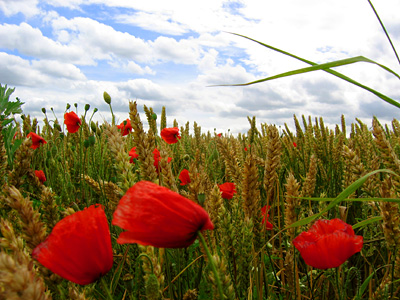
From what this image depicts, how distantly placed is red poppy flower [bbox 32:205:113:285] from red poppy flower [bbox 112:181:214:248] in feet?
0.30

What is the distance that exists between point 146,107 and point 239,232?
1974 millimetres

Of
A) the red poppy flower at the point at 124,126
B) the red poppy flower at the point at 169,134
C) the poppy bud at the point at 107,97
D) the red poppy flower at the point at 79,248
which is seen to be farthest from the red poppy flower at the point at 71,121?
the red poppy flower at the point at 79,248

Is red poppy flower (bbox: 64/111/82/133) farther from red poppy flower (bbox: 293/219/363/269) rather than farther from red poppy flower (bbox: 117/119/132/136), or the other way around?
red poppy flower (bbox: 293/219/363/269)

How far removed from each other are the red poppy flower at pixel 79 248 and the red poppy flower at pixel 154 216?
9cm

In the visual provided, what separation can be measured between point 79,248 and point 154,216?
176 mm

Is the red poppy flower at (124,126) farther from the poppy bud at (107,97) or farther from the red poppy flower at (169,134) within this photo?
the poppy bud at (107,97)

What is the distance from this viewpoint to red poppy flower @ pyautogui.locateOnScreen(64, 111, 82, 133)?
263 cm

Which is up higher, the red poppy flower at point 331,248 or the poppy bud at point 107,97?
the poppy bud at point 107,97

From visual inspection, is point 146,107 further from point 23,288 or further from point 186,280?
point 23,288

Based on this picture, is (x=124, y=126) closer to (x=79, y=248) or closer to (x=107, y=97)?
(x=107, y=97)

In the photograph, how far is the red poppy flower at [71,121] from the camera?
103 inches

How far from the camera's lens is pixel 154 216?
23.5 inches

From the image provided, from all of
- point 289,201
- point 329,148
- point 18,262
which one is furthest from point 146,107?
point 18,262

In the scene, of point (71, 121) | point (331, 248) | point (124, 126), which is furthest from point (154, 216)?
point (71, 121)
